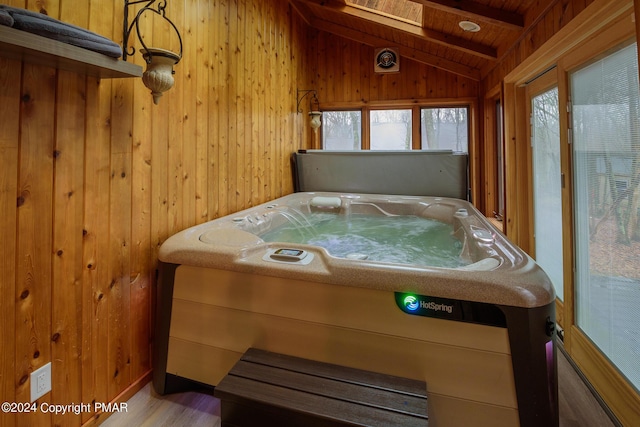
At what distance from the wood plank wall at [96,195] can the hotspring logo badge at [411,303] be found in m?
1.12

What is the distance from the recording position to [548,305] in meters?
0.96

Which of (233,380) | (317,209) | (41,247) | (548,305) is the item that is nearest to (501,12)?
(317,209)

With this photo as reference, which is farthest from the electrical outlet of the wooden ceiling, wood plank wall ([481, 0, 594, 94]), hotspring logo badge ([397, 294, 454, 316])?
the wooden ceiling

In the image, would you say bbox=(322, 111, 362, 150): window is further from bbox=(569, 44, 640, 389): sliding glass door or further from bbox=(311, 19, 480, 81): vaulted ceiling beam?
bbox=(569, 44, 640, 389): sliding glass door

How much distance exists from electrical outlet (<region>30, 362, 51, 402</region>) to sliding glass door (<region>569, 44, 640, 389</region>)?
206 cm

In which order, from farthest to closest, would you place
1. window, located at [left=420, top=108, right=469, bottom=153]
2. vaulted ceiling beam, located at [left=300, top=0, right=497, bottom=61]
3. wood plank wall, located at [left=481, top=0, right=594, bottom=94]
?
window, located at [left=420, top=108, right=469, bottom=153] → vaulted ceiling beam, located at [left=300, top=0, right=497, bottom=61] → wood plank wall, located at [left=481, top=0, right=594, bottom=94]

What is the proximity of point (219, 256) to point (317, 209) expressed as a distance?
1683 mm

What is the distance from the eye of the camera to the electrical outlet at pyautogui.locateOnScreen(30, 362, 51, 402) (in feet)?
3.34

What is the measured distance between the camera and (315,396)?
98cm

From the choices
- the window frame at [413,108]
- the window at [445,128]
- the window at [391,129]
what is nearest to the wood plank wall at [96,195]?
the window frame at [413,108]

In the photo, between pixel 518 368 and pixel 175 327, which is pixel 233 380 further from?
pixel 518 368

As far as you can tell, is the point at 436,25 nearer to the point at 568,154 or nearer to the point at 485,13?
the point at 485,13

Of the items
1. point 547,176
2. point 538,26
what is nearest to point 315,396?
point 547,176

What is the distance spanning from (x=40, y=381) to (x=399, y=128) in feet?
13.7
